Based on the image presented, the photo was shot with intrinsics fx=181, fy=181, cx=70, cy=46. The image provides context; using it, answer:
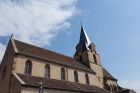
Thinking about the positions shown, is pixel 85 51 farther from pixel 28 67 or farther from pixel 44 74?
pixel 28 67

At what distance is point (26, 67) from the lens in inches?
963

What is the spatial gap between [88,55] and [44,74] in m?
13.1

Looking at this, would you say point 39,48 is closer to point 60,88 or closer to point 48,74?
point 48,74

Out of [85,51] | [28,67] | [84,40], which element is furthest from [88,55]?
[28,67]

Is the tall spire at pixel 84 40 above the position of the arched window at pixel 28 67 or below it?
above

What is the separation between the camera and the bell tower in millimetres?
35847

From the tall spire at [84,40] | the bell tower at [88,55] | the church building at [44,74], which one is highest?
the tall spire at [84,40]

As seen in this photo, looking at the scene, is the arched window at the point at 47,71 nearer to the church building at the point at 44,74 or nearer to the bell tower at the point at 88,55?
the church building at the point at 44,74

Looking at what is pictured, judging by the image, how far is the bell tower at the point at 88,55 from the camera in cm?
3585

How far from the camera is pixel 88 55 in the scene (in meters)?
36.5

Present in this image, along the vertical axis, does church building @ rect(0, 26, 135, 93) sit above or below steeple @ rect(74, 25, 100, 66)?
below

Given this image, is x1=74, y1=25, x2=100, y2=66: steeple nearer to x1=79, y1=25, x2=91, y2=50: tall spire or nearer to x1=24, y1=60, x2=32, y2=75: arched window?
x1=79, y1=25, x2=91, y2=50: tall spire

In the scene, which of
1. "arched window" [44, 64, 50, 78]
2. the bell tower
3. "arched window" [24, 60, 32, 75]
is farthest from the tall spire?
"arched window" [24, 60, 32, 75]

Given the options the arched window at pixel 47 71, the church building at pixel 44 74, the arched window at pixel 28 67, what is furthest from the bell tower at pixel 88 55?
the arched window at pixel 28 67
